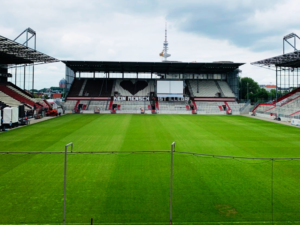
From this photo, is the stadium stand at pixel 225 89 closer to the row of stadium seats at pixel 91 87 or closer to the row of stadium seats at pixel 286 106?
the row of stadium seats at pixel 286 106

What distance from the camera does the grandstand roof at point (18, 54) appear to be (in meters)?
36.2

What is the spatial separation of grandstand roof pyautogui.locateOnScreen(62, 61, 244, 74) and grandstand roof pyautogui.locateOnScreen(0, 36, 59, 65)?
40.4ft

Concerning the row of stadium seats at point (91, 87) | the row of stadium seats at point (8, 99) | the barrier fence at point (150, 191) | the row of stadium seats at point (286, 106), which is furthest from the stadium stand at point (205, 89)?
the barrier fence at point (150, 191)

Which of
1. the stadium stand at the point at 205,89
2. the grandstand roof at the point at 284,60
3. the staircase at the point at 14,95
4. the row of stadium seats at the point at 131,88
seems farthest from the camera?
the stadium stand at the point at 205,89

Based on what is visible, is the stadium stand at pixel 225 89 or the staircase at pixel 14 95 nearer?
the staircase at pixel 14 95

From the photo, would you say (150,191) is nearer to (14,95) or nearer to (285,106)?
(285,106)

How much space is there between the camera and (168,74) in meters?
73.1

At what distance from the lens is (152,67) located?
68000mm

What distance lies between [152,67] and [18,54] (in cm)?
3332

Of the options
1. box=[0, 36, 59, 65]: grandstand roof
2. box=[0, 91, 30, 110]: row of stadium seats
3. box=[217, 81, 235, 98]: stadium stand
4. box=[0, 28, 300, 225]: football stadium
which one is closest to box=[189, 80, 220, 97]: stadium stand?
box=[217, 81, 235, 98]: stadium stand

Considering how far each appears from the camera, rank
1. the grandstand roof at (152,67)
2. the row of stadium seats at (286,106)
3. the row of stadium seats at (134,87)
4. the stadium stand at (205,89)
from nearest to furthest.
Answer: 1. the row of stadium seats at (286,106)
2. the grandstand roof at (152,67)
3. the stadium stand at (205,89)
4. the row of stadium seats at (134,87)

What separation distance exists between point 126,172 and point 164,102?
54.0 metres

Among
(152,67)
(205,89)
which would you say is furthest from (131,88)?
(205,89)

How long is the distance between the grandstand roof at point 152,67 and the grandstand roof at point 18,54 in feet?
40.4
